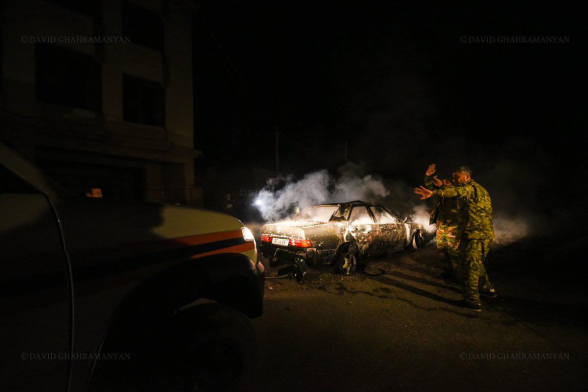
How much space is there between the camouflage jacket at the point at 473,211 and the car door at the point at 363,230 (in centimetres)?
183

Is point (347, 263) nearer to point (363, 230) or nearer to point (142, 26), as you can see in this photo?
point (363, 230)

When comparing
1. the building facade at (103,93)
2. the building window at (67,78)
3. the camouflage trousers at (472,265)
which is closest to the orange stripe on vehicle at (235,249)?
the camouflage trousers at (472,265)

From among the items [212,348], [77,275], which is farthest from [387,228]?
[77,275]

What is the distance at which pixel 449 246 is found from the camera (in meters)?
4.76

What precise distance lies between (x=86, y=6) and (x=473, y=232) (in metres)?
15.4

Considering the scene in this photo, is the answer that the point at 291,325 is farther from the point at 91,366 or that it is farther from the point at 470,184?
the point at 470,184

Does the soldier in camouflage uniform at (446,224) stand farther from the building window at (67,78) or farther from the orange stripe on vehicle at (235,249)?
the building window at (67,78)

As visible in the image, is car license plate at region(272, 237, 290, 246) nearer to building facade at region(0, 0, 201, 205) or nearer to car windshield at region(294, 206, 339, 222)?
car windshield at region(294, 206, 339, 222)

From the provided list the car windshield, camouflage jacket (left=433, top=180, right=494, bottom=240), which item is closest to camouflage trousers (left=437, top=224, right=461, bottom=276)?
camouflage jacket (left=433, top=180, right=494, bottom=240)

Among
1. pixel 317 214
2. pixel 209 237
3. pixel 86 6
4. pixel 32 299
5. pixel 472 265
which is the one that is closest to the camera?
pixel 32 299

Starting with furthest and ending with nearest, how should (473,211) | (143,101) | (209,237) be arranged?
(143,101)
(473,211)
(209,237)

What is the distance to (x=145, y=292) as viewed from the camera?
1.51 meters

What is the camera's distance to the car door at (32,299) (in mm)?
1104

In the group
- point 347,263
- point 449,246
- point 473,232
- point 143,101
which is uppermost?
point 143,101
